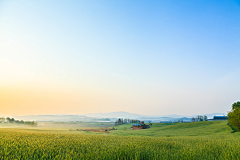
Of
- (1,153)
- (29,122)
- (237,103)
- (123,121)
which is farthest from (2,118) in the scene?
(237,103)

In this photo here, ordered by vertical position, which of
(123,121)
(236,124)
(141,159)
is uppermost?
(141,159)

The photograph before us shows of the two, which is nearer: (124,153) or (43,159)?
(43,159)

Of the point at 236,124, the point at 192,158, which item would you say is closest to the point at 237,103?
the point at 236,124

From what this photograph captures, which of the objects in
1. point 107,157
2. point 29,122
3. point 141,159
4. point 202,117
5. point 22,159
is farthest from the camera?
point 29,122

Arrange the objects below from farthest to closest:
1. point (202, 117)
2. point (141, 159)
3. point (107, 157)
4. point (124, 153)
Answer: point (202, 117), point (124, 153), point (141, 159), point (107, 157)

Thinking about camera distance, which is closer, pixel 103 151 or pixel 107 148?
pixel 103 151

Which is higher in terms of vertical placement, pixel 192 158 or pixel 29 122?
pixel 192 158

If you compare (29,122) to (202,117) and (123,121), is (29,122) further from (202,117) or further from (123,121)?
(202,117)

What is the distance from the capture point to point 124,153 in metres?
4.19

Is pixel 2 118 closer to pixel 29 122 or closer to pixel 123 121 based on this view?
pixel 29 122

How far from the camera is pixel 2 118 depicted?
395ft

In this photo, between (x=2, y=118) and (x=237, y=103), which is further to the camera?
(x=2, y=118)

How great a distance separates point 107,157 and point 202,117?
131847 mm

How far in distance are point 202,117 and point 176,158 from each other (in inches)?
5151
